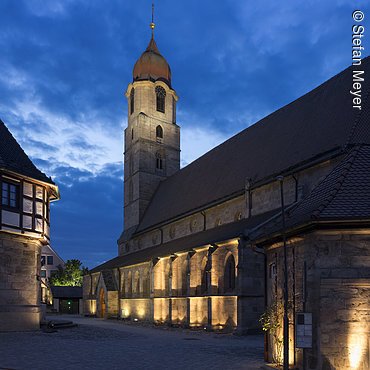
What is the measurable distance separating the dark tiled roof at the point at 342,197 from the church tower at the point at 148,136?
3712 centimetres

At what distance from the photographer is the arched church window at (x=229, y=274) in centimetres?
2984

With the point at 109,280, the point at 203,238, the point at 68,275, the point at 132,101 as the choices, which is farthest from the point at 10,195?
the point at 68,275

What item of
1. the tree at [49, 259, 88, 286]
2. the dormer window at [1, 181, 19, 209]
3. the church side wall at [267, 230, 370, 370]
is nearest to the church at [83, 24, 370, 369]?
the church side wall at [267, 230, 370, 370]

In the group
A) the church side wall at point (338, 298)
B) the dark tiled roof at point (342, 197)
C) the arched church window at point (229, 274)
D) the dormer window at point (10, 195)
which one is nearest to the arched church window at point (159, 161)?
the arched church window at point (229, 274)

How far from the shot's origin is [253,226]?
28.2m

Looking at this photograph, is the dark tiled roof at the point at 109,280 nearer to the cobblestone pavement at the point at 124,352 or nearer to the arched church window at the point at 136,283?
the arched church window at the point at 136,283

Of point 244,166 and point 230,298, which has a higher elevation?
point 244,166

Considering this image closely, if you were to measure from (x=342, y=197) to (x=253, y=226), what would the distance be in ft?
48.0

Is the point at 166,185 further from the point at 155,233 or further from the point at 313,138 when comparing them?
the point at 313,138

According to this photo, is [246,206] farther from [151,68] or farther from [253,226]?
[151,68]

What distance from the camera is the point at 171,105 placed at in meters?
54.8

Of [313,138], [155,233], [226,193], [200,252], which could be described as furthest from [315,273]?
[155,233]

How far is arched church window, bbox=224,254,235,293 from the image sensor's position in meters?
29.8

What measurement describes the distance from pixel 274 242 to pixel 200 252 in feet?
57.5
